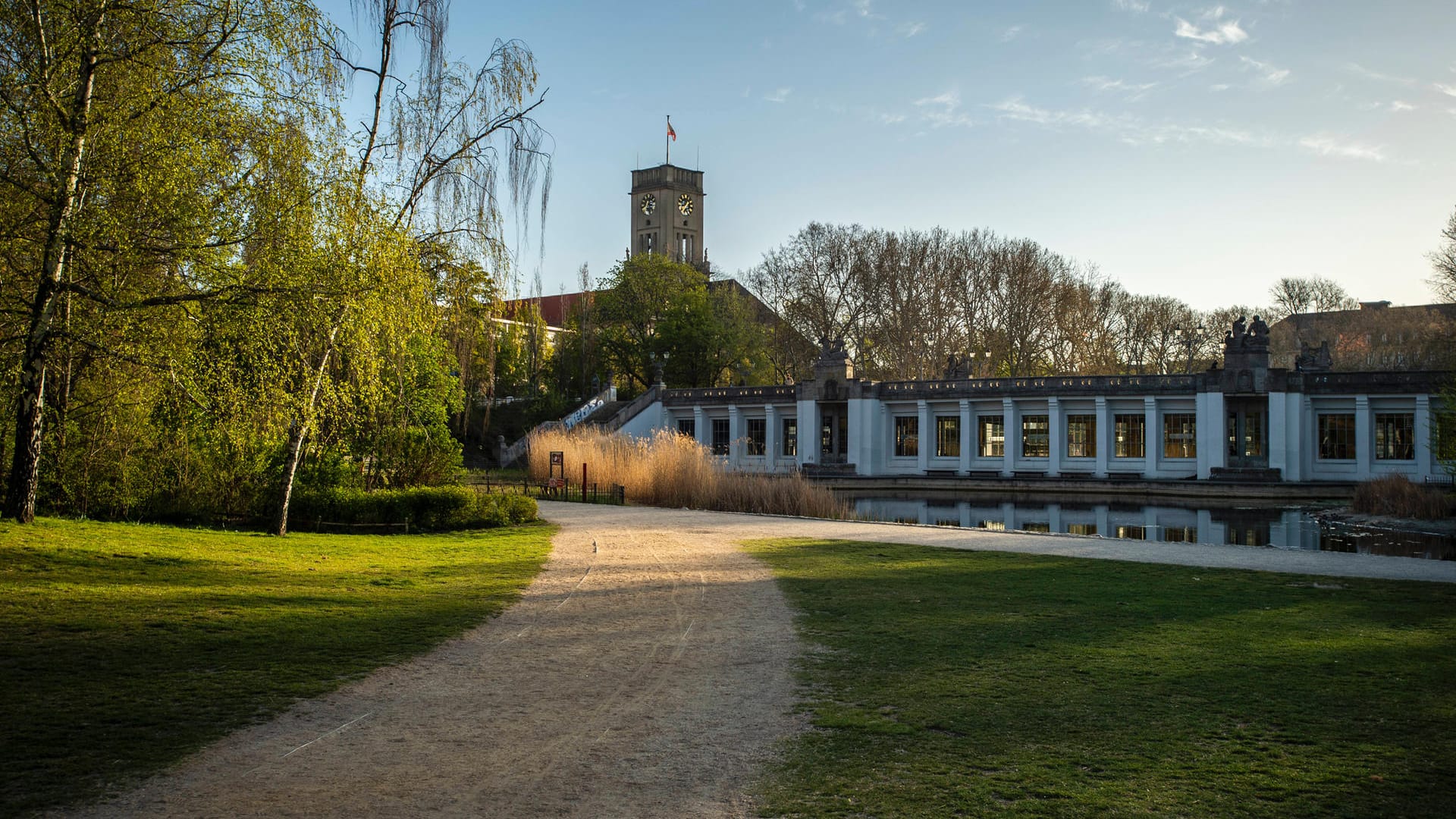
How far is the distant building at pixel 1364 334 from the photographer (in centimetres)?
6224

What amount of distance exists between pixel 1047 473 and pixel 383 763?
4454 centimetres

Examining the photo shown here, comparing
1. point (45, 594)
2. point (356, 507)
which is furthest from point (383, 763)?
point (356, 507)

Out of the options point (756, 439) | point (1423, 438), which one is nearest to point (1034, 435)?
point (756, 439)

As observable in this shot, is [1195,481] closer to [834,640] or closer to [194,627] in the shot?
[834,640]

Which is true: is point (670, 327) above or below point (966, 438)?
above

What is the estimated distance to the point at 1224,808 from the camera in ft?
15.4

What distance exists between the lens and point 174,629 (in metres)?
8.22

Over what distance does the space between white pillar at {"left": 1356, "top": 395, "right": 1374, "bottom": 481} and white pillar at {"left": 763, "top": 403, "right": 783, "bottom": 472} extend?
2582 centimetres

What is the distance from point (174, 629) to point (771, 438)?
150 feet

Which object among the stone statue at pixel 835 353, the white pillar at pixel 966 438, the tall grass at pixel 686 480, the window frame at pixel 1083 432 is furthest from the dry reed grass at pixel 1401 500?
the stone statue at pixel 835 353

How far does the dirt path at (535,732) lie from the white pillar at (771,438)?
142ft

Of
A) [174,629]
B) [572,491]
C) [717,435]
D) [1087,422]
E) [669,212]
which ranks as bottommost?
[174,629]

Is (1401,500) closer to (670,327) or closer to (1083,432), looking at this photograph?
(1083,432)

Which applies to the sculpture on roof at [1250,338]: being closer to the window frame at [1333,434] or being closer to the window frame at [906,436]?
the window frame at [1333,434]
